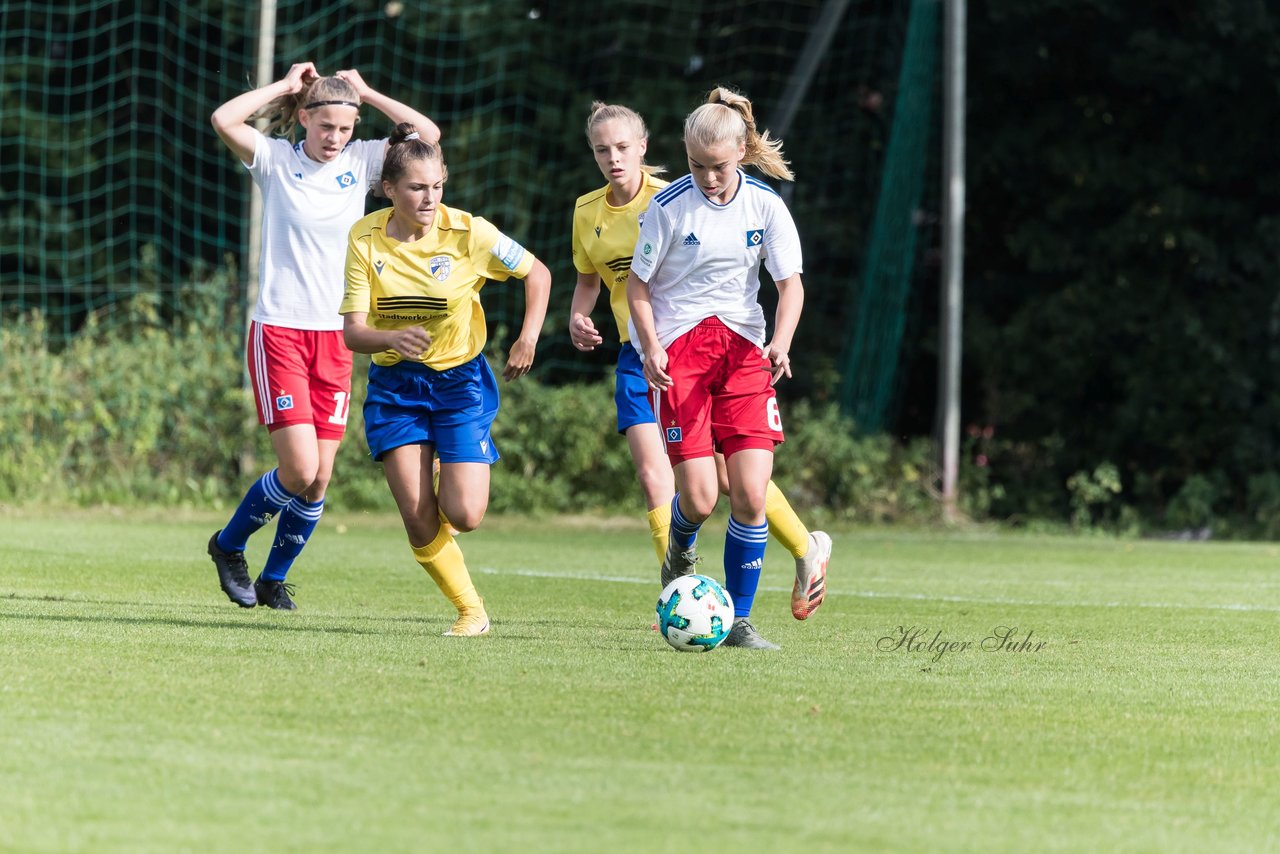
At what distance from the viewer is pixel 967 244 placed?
17062 millimetres

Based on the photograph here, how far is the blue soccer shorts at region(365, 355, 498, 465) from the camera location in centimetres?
607

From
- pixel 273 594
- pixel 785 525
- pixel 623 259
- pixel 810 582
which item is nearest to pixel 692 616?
pixel 810 582

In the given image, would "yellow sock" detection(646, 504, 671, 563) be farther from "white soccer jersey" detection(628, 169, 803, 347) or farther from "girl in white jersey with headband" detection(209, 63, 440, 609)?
"girl in white jersey with headband" detection(209, 63, 440, 609)

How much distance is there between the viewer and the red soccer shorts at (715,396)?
6.01 metres

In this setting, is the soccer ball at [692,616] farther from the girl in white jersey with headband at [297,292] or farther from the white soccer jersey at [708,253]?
the girl in white jersey with headband at [297,292]

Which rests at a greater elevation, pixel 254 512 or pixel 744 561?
pixel 744 561

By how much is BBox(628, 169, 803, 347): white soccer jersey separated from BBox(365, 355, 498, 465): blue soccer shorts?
641mm

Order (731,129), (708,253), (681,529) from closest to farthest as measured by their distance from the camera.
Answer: (731,129)
(708,253)
(681,529)

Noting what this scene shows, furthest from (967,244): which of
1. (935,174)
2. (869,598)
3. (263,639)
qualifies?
(263,639)

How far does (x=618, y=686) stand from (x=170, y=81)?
539 inches

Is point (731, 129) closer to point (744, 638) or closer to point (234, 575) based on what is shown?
point (744, 638)

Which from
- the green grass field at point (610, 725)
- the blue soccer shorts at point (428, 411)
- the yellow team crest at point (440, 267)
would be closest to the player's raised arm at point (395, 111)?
the yellow team crest at point (440, 267)

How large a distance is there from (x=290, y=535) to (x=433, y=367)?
123cm

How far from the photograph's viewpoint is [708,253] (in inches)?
237
